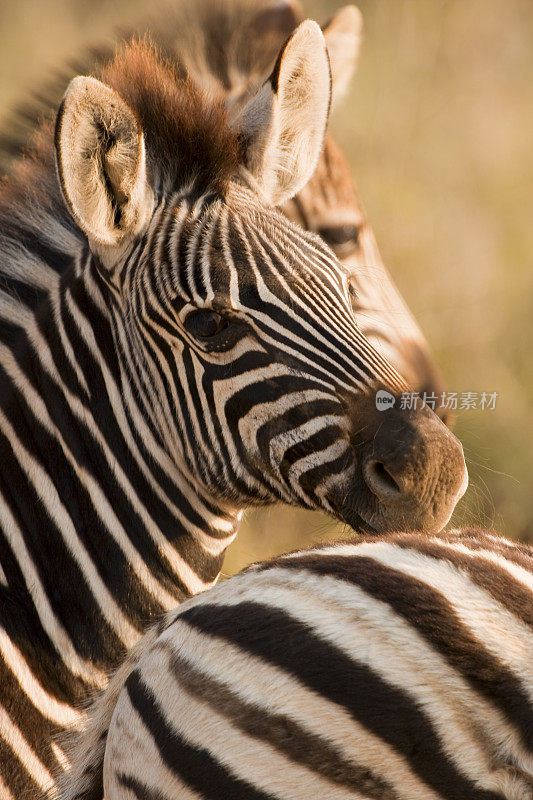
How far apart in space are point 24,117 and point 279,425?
5.23ft

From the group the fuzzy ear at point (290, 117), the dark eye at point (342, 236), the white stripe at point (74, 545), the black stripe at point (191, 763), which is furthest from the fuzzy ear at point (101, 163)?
the dark eye at point (342, 236)

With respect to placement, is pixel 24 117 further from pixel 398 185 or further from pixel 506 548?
pixel 398 185

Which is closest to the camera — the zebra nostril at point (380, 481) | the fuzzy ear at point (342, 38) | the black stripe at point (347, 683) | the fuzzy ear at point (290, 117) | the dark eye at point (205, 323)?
the black stripe at point (347, 683)

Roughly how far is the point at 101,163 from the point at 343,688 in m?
1.58

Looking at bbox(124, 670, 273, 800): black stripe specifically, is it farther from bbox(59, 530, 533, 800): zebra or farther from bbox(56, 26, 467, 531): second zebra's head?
bbox(56, 26, 467, 531): second zebra's head

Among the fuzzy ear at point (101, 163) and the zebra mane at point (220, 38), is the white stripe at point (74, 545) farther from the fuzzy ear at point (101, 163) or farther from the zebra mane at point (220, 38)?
the zebra mane at point (220, 38)

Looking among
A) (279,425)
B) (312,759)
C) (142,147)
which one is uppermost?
(142,147)

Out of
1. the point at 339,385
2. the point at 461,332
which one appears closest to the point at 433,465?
the point at 339,385

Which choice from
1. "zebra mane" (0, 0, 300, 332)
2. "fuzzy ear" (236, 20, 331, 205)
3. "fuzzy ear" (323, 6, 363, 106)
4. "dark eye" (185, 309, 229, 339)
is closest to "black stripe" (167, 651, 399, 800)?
"dark eye" (185, 309, 229, 339)

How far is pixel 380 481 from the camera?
90.4 inches

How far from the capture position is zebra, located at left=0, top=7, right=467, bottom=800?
91.7 inches

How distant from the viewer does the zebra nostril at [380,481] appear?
2.28 metres

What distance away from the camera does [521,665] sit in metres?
1.41

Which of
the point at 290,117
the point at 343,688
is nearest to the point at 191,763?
the point at 343,688
